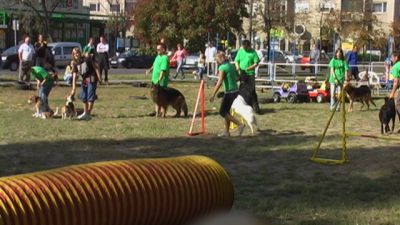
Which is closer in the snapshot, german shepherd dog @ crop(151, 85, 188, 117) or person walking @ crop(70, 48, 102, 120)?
person walking @ crop(70, 48, 102, 120)

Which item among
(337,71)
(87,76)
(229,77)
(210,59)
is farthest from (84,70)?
(210,59)

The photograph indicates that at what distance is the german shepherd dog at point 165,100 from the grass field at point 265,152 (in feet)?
0.99

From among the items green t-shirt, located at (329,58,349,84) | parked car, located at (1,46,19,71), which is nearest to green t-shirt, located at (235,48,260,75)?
green t-shirt, located at (329,58,349,84)

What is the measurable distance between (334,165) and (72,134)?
5.31 metres

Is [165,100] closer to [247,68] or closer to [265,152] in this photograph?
[247,68]

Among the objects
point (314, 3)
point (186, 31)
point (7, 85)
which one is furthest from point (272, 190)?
point (314, 3)

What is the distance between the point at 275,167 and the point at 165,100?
679 centimetres

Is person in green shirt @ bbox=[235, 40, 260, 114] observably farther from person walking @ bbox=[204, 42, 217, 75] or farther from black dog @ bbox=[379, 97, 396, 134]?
person walking @ bbox=[204, 42, 217, 75]

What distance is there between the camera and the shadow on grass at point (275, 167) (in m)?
7.20

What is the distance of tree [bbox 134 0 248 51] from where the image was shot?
36812mm

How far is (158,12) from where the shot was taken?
124 ft

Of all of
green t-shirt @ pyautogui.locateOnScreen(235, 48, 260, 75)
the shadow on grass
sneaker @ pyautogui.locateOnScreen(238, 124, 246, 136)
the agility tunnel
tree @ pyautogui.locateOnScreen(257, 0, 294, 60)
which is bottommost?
the shadow on grass

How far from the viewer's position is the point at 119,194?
4914mm

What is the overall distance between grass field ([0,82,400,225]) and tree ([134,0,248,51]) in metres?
19.2
